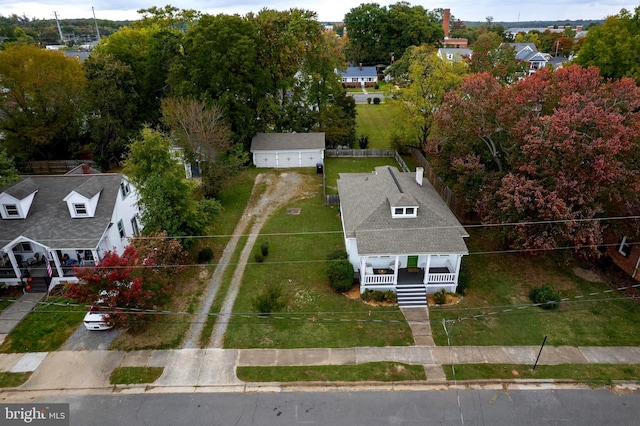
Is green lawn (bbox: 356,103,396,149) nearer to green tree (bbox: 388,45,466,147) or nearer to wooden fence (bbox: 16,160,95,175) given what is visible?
green tree (bbox: 388,45,466,147)

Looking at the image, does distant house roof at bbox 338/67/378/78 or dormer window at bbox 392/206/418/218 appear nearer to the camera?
dormer window at bbox 392/206/418/218

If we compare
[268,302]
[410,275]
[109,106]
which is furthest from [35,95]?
[410,275]

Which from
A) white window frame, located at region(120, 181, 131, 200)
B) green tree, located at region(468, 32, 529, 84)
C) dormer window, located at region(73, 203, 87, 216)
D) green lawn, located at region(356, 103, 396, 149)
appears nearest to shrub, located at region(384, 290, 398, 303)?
white window frame, located at region(120, 181, 131, 200)

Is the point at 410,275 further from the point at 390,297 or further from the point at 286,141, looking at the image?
the point at 286,141

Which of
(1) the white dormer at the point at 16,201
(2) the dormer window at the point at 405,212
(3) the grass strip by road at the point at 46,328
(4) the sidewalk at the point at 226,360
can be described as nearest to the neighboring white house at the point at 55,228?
(1) the white dormer at the point at 16,201

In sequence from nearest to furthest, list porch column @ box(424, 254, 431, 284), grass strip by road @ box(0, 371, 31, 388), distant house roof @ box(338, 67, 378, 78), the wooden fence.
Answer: grass strip by road @ box(0, 371, 31, 388) < porch column @ box(424, 254, 431, 284) < the wooden fence < distant house roof @ box(338, 67, 378, 78)

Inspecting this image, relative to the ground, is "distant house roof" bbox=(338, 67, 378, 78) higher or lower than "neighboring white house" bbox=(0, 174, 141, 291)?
higher

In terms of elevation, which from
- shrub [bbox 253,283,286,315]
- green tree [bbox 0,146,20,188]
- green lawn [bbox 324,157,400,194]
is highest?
green tree [bbox 0,146,20,188]
